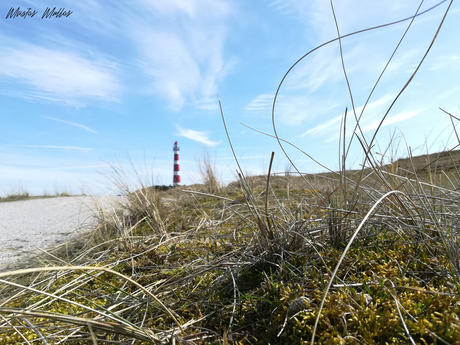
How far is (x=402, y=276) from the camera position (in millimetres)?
1264

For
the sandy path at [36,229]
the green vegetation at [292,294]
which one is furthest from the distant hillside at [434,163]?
the sandy path at [36,229]

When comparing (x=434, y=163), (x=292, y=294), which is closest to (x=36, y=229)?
(x=292, y=294)

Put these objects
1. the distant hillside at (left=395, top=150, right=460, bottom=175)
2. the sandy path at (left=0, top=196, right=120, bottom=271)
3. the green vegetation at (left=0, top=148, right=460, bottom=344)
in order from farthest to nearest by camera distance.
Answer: the sandy path at (left=0, top=196, right=120, bottom=271) → the distant hillside at (left=395, top=150, right=460, bottom=175) → the green vegetation at (left=0, top=148, right=460, bottom=344)

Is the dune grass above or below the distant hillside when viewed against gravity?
below

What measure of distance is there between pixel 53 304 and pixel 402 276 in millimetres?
1787

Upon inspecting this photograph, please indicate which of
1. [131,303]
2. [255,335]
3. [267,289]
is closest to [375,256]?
[267,289]

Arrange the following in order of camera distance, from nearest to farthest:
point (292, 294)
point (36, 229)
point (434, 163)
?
1. point (292, 294)
2. point (36, 229)
3. point (434, 163)

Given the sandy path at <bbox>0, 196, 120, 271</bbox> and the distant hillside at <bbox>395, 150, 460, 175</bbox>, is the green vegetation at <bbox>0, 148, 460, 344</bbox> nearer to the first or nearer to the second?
the distant hillside at <bbox>395, 150, 460, 175</bbox>

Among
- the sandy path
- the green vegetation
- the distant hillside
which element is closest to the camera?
the green vegetation

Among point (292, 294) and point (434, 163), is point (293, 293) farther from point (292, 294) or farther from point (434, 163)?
point (434, 163)

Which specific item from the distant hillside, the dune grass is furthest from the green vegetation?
the distant hillside

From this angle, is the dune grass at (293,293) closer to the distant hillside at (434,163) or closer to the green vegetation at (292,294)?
the green vegetation at (292,294)

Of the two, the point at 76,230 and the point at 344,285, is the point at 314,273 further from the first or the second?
the point at 76,230

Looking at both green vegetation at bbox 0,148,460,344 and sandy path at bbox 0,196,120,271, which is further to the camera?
sandy path at bbox 0,196,120,271
